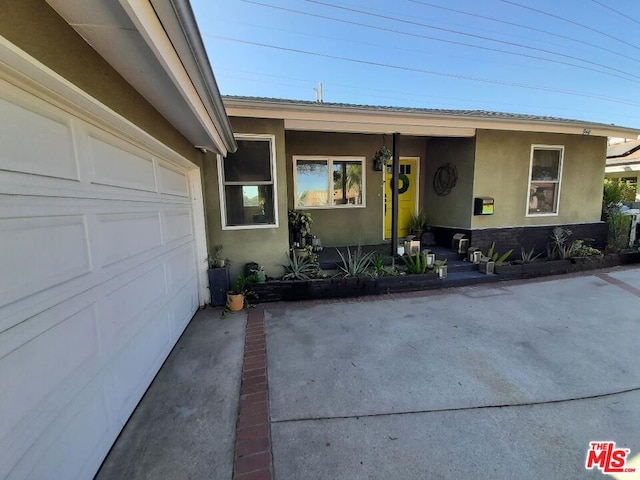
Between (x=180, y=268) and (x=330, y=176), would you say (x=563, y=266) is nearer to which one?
(x=330, y=176)

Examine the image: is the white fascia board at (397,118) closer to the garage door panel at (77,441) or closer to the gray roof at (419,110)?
the gray roof at (419,110)

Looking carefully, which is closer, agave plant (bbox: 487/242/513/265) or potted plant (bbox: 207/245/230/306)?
potted plant (bbox: 207/245/230/306)

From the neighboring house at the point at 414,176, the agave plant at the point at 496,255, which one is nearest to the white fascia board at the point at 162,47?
the neighboring house at the point at 414,176

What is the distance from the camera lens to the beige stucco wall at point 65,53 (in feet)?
3.83

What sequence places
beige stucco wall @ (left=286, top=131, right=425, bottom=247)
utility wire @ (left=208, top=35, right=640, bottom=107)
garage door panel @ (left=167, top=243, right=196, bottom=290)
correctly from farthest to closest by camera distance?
utility wire @ (left=208, top=35, right=640, bottom=107) → beige stucco wall @ (left=286, top=131, right=425, bottom=247) → garage door panel @ (left=167, top=243, right=196, bottom=290)

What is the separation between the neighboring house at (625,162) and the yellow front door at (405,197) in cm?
1011

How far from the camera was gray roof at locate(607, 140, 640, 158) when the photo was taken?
38.4 ft

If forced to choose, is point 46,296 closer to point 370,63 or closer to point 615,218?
point 615,218

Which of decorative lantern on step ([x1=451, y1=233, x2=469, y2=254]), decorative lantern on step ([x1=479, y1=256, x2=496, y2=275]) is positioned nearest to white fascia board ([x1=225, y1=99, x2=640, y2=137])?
decorative lantern on step ([x1=451, y1=233, x2=469, y2=254])

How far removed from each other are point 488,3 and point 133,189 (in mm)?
11821

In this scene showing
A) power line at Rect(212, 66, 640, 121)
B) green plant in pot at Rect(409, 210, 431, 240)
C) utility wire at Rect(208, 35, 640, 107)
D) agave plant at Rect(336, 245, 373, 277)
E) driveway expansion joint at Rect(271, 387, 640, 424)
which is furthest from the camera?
power line at Rect(212, 66, 640, 121)

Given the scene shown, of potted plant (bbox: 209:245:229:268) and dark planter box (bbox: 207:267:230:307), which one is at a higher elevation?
potted plant (bbox: 209:245:229:268)

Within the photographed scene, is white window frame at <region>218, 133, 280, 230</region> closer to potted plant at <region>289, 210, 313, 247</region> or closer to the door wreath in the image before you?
potted plant at <region>289, 210, 313, 247</region>

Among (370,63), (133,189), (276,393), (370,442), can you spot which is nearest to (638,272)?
(370,442)
